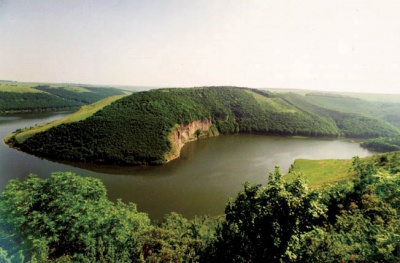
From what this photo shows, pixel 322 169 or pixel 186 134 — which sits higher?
pixel 186 134

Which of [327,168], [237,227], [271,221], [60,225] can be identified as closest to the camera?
[271,221]

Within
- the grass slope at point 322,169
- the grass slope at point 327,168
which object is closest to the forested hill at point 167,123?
the grass slope at point 322,169

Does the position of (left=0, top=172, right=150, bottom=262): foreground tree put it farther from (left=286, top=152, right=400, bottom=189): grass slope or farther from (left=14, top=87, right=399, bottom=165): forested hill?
(left=14, top=87, right=399, bottom=165): forested hill

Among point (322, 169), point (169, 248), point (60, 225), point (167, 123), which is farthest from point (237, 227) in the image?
point (167, 123)

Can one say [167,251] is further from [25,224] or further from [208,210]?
[208,210]

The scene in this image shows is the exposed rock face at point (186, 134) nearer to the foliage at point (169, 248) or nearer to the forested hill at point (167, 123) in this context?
the forested hill at point (167, 123)

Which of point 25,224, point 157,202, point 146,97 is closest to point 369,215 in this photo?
point 25,224

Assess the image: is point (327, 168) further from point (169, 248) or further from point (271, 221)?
point (169, 248)
